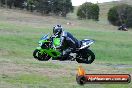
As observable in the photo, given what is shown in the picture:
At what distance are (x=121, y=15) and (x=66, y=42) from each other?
114061mm

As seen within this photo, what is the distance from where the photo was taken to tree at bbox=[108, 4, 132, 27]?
124 meters

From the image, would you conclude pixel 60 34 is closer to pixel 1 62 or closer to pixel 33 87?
pixel 33 87

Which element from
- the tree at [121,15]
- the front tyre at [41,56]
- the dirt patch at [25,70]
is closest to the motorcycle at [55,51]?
the front tyre at [41,56]

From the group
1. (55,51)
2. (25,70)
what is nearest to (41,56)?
(55,51)

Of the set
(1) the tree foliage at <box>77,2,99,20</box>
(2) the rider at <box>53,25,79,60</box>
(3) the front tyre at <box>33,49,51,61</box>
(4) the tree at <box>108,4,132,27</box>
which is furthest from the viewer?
(4) the tree at <box>108,4,132,27</box>

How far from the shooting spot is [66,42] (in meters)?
11.3

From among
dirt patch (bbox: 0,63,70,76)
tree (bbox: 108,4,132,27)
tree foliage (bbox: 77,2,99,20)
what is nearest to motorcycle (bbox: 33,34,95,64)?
dirt patch (bbox: 0,63,70,76)

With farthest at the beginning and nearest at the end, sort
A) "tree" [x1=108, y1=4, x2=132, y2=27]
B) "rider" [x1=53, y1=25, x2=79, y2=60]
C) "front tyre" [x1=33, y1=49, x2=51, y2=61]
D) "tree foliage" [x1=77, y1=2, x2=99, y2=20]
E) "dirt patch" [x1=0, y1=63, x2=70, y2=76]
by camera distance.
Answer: "tree" [x1=108, y1=4, x2=132, y2=27] < "tree foliage" [x1=77, y1=2, x2=99, y2=20] < "dirt patch" [x1=0, y1=63, x2=70, y2=76] < "front tyre" [x1=33, y1=49, x2=51, y2=61] < "rider" [x1=53, y1=25, x2=79, y2=60]

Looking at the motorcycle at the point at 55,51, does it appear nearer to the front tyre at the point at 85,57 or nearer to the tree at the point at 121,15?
the front tyre at the point at 85,57

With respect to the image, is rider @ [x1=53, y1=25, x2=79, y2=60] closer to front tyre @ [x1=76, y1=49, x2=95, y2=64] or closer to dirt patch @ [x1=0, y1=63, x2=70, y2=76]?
front tyre @ [x1=76, y1=49, x2=95, y2=64]

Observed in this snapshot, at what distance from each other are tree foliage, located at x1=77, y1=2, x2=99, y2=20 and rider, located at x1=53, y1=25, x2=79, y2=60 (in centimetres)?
10764

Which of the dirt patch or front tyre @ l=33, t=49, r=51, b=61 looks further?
the dirt patch

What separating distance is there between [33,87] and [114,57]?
3396 cm

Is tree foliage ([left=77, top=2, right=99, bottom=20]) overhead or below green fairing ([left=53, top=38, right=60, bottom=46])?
below
